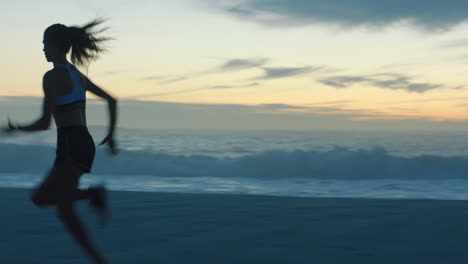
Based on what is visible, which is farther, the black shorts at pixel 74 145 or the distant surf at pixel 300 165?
the distant surf at pixel 300 165

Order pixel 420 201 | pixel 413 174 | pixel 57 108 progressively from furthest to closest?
pixel 413 174 < pixel 420 201 < pixel 57 108

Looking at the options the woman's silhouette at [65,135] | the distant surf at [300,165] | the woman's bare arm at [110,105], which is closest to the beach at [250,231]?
the woman's silhouette at [65,135]

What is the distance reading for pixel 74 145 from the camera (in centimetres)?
304

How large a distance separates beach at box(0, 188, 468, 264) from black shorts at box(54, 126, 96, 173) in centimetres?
103

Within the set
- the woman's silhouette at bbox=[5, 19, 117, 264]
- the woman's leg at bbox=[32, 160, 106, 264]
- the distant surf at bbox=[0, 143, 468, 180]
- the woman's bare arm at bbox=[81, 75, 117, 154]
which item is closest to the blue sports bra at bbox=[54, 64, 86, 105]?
the woman's silhouette at bbox=[5, 19, 117, 264]

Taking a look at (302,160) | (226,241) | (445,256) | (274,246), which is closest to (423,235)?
(445,256)

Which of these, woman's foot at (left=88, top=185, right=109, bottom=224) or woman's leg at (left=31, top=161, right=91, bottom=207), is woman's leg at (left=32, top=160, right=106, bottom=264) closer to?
woman's leg at (left=31, top=161, right=91, bottom=207)

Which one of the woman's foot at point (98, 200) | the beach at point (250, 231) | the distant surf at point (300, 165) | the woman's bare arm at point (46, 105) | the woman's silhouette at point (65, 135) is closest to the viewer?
the woman's bare arm at point (46, 105)

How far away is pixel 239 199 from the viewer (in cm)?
707

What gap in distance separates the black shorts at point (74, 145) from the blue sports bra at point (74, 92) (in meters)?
0.17

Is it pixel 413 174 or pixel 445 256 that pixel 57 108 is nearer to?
pixel 445 256

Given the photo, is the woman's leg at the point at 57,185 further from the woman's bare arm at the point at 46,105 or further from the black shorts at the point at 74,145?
the woman's bare arm at the point at 46,105

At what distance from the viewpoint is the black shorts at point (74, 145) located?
304 cm

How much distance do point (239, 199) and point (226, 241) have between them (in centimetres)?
264
